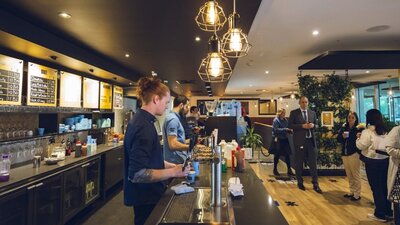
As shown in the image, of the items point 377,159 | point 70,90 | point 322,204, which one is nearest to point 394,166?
point 377,159

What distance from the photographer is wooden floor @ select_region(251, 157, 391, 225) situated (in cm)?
360

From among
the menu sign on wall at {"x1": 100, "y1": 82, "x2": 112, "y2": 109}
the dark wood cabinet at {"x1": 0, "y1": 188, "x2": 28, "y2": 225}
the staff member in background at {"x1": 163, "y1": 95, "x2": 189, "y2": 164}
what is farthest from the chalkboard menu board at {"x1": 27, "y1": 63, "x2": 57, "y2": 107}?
the staff member in background at {"x1": 163, "y1": 95, "x2": 189, "y2": 164}

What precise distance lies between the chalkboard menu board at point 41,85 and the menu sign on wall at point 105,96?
1.51 m

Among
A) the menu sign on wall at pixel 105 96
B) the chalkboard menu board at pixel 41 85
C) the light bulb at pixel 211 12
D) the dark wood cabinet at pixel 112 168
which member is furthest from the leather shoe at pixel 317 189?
the chalkboard menu board at pixel 41 85

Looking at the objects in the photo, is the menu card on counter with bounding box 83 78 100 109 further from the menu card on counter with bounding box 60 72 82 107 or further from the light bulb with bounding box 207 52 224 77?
the light bulb with bounding box 207 52 224 77

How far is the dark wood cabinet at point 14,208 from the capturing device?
91.2 inches

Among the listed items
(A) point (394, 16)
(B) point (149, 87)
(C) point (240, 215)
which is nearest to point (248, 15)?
(B) point (149, 87)

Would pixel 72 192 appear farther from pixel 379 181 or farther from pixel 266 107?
pixel 266 107

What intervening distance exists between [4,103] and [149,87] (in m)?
2.19

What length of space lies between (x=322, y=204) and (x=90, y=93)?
450 cm

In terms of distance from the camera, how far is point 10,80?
2.97 meters

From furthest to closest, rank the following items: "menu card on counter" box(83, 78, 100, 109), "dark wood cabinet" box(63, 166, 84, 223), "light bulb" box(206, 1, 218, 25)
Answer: "menu card on counter" box(83, 78, 100, 109)
"dark wood cabinet" box(63, 166, 84, 223)
"light bulb" box(206, 1, 218, 25)

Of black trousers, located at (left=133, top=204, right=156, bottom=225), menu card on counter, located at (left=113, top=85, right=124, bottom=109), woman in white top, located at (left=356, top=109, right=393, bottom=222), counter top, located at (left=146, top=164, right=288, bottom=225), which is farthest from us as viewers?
menu card on counter, located at (left=113, top=85, right=124, bottom=109)

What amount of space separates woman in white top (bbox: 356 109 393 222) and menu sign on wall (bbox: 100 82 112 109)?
183 inches
